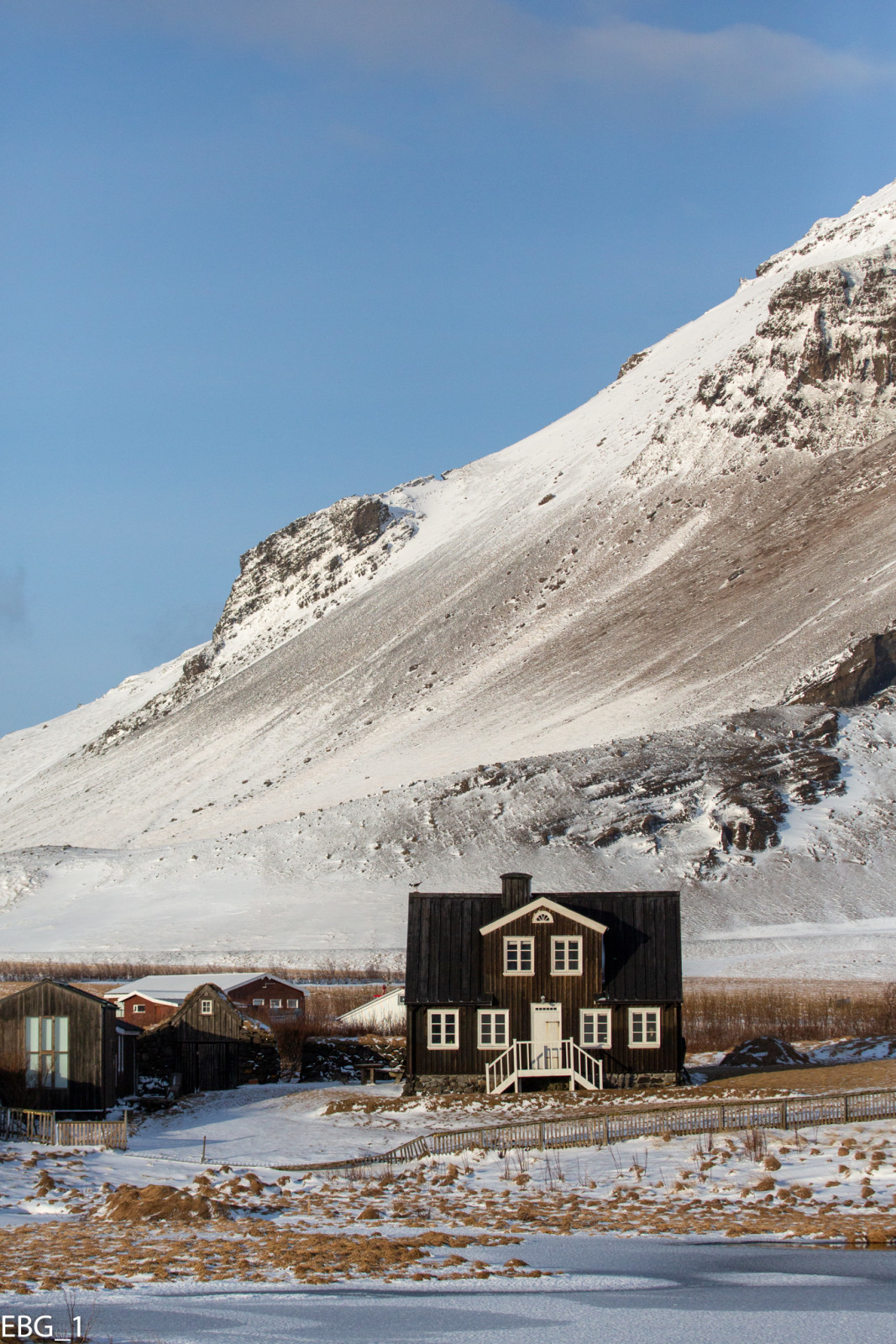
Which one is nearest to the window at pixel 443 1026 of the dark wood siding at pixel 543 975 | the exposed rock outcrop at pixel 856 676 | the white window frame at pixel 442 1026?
the white window frame at pixel 442 1026

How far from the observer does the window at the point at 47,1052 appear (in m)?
36.1

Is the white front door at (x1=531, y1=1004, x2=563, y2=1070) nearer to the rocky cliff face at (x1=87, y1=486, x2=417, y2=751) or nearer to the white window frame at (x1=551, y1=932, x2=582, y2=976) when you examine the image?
the white window frame at (x1=551, y1=932, x2=582, y2=976)

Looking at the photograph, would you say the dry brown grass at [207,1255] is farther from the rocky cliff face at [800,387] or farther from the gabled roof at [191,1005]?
the rocky cliff face at [800,387]

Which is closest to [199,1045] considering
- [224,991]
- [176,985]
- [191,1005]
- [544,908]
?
[191,1005]

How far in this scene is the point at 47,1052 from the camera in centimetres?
3638

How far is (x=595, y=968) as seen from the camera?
3919 cm

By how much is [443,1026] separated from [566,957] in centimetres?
394

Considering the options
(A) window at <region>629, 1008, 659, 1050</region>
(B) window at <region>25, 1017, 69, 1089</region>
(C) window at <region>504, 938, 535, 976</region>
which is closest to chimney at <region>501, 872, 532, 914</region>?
(C) window at <region>504, 938, 535, 976</region>

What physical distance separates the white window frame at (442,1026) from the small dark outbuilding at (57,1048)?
28.1 ft

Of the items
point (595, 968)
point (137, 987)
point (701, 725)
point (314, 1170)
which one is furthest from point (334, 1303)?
point (701, 725)

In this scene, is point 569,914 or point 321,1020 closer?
point 569,914

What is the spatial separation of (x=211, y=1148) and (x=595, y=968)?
41.8ft

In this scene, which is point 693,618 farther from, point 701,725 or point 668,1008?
point 668,1008

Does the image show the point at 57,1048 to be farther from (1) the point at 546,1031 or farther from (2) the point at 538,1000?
(1) the point at 546,1031
